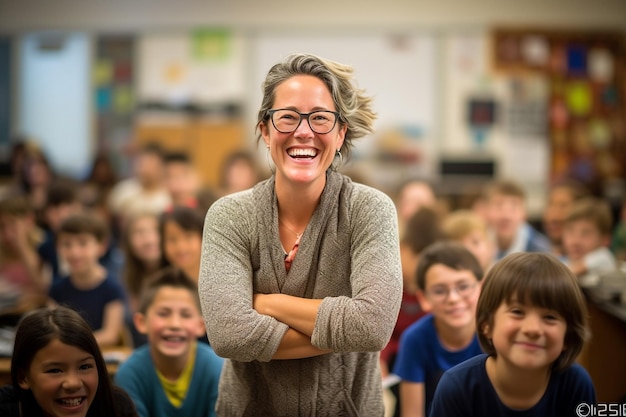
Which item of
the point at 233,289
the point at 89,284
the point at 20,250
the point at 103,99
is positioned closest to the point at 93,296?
the point at 89,284

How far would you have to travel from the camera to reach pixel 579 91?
895 centimetres

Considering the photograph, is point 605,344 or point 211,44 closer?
point 605,344

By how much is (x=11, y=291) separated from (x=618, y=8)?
24.0 feet

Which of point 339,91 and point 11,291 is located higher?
point 339,91

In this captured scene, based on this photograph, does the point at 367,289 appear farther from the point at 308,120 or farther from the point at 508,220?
the point at 508,220

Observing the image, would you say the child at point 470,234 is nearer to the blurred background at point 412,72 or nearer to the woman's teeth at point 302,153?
the woman's teeth at point 302,153

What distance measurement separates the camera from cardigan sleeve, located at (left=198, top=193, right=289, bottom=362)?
5.96ft

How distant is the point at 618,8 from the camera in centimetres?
884

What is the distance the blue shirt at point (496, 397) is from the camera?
187cm

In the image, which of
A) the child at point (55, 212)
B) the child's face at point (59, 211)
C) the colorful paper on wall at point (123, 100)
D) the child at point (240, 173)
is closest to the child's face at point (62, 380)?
the child at point (55, 212)

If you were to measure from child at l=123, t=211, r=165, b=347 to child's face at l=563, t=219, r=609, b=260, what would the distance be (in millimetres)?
2159

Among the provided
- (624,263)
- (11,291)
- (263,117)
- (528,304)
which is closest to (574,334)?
(528,304)

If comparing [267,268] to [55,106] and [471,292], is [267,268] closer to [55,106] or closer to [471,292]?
[471,292]

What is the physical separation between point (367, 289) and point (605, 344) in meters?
2.30
